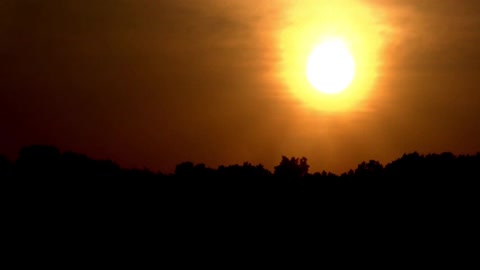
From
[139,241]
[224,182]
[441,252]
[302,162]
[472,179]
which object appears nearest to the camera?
[441,252]

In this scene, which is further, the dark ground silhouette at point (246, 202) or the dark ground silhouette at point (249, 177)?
the dark ground silhouette at point (249, 177)

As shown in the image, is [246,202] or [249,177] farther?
[249,177]

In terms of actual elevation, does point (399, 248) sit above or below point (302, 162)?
below

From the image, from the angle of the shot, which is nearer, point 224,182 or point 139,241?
point 139,241

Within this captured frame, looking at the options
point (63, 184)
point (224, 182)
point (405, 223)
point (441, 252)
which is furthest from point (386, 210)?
point (63, 184)

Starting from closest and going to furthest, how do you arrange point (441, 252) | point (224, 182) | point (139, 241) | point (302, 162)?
point (441, 252)
point (139, 241)
point (224, 182)
point (302, 162)

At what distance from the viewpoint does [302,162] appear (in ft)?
180

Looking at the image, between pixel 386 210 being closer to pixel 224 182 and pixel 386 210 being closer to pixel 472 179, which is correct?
pixel 472 179

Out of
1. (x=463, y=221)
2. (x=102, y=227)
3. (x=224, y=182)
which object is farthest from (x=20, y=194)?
(x=463, y=221)

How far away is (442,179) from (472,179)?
50.4 inches

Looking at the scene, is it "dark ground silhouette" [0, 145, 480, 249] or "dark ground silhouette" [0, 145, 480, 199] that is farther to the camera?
"dark ground silhouette" [0, 145, 480, 199]

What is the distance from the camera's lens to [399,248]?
1460 inches

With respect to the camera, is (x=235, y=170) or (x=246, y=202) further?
(x=235, y=170)

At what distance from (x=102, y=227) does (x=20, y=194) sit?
5.36 metres
